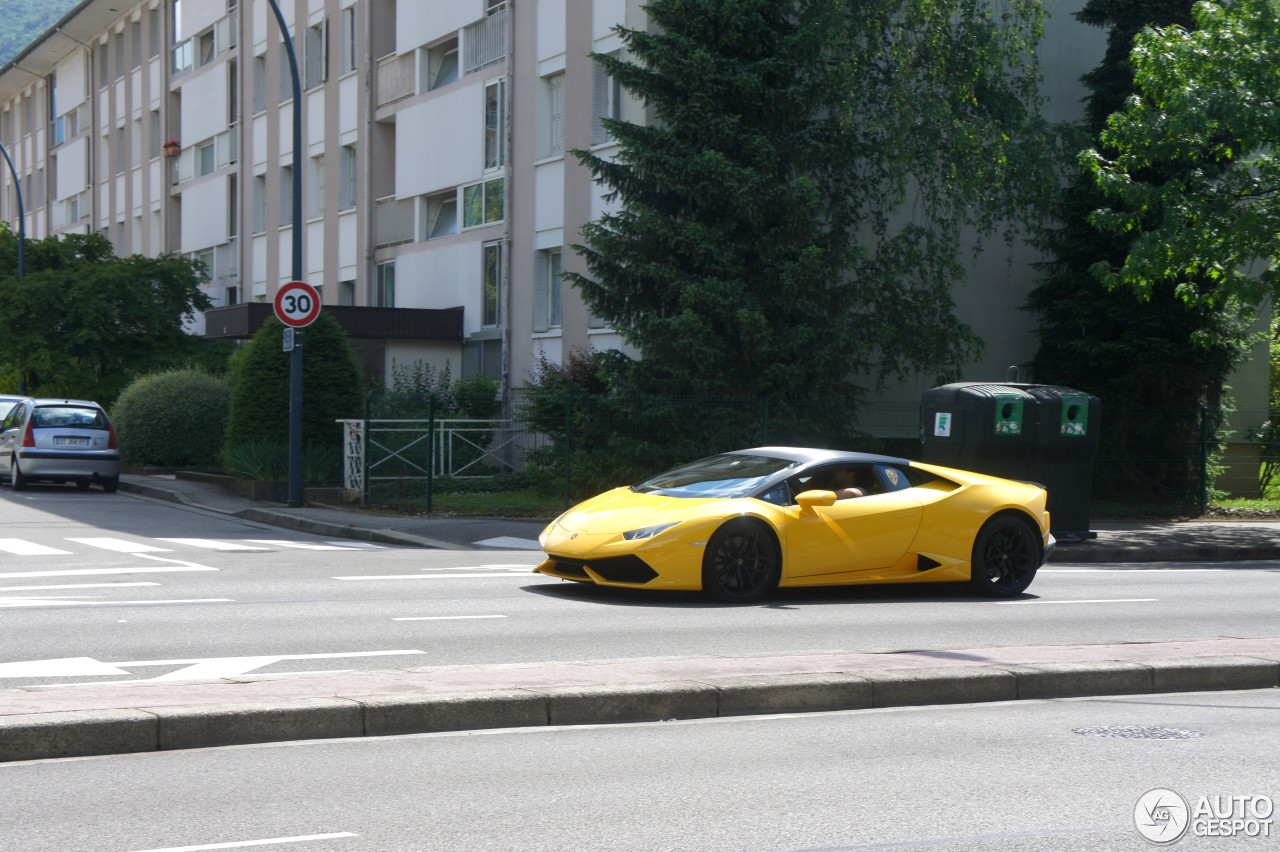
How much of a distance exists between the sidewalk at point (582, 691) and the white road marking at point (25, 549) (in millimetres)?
8877

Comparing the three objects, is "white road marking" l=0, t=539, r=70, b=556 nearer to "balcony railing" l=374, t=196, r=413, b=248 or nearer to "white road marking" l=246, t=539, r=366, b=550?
"white road marking" l=246, t=539, r=366, b=550

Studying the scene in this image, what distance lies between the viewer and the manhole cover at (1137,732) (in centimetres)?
745

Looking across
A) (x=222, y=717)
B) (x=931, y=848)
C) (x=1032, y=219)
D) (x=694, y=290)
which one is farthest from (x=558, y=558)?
(x=1032, y=219)

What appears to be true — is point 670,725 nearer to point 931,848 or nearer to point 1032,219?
point 931,848

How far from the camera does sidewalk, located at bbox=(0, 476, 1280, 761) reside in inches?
265

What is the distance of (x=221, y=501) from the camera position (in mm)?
24016

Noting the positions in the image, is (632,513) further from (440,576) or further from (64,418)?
(64,418)

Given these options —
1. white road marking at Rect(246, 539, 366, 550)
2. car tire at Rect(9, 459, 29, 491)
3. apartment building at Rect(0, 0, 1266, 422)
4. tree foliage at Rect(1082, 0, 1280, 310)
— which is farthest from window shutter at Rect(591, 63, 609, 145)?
white road marking at Rect(246, 539, 366, 550)

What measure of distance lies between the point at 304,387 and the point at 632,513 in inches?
534

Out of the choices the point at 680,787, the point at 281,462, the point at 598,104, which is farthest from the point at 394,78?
the point at 680,787

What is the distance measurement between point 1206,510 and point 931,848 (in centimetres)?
2185

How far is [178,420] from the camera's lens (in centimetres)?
3083

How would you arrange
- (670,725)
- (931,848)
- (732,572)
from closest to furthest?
(931,848) → (670,725) → (732,572)

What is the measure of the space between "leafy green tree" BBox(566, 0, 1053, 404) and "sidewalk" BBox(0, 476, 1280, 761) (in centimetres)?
1310
